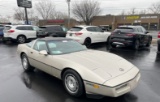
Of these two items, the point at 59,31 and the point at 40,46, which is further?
the point at 59,31

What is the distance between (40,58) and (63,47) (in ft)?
2.55

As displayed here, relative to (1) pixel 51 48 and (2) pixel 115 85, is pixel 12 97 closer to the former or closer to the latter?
(1) pixel 51 48

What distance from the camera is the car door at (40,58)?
4.48 metres

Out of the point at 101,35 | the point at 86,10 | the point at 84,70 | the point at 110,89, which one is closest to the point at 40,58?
the point at 84,70

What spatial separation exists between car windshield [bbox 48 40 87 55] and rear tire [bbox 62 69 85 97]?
36.9 inches

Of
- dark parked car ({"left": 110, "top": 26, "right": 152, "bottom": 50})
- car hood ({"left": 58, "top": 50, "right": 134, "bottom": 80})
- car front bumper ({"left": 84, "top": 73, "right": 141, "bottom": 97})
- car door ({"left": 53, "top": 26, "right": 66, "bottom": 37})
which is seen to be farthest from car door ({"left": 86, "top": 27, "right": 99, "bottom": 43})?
car front bumper ({"left": 84, "top": 73, "right": 141, "bottom": 97})

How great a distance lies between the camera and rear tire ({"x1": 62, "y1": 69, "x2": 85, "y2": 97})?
3.50 meters

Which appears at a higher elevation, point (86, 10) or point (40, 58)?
point (86, 10)

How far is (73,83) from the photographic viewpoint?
371 cm

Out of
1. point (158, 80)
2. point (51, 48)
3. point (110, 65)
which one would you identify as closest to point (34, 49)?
point (51, 48)

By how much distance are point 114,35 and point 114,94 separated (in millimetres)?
7526

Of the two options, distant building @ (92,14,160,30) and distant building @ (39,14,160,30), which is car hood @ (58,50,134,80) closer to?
distant building @ (39,14,160,30)

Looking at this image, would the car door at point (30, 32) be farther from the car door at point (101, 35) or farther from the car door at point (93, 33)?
the car door at point (101, 35)

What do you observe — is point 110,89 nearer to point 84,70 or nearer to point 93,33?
point 84,70
